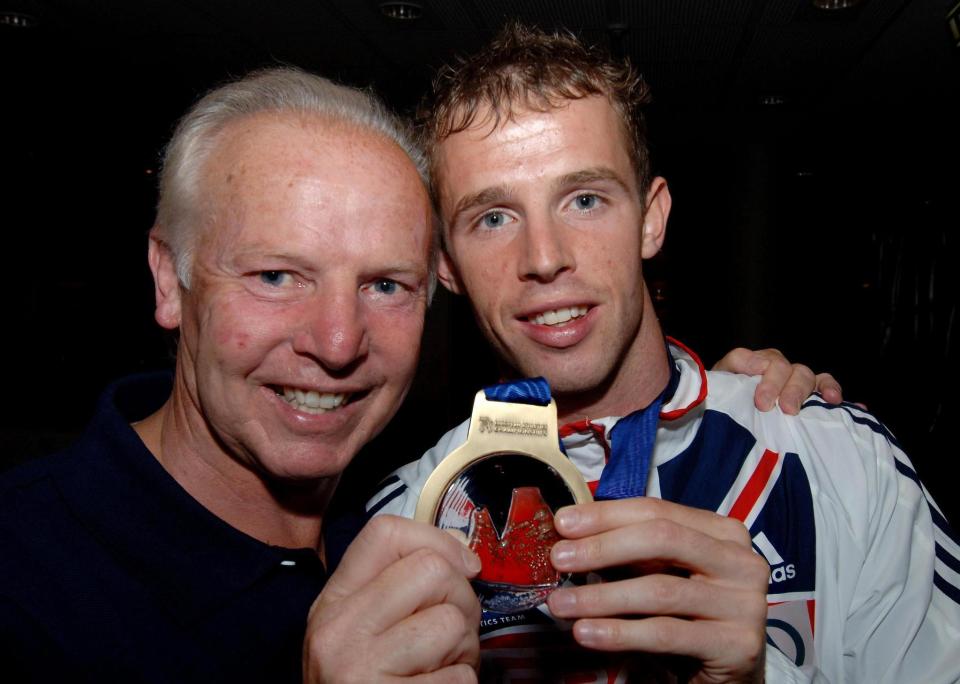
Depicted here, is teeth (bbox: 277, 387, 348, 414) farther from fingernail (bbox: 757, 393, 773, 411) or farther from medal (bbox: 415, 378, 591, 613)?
fingernail (bbox: 757, 393, 773, 411)

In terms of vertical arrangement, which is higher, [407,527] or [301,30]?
[301,30]

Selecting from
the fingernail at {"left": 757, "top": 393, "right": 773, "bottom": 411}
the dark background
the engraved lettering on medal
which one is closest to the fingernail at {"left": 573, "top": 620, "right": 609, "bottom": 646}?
the engraved lettering on medal

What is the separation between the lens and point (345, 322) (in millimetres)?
1761

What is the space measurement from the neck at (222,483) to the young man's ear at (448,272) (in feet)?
2.42

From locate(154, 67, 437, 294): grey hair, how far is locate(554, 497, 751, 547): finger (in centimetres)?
101

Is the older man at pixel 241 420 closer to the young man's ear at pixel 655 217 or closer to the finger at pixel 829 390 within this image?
the young man's ear at pixel 655 217

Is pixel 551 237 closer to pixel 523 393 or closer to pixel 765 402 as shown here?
pixel 523 393

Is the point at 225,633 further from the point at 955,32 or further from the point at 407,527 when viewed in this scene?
the point at 955,32

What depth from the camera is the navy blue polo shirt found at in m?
1.57

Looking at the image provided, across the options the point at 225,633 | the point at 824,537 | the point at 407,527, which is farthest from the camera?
the point at 824,537

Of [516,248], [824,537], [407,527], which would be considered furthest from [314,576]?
[824,537]

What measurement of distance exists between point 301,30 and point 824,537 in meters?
5.95

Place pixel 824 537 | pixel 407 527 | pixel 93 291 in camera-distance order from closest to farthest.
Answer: pixel 407 527 → pixel 824 537 → pixel 93 291

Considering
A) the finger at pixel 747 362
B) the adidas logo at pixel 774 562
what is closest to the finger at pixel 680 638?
the adidas logo at pixel 774 562
